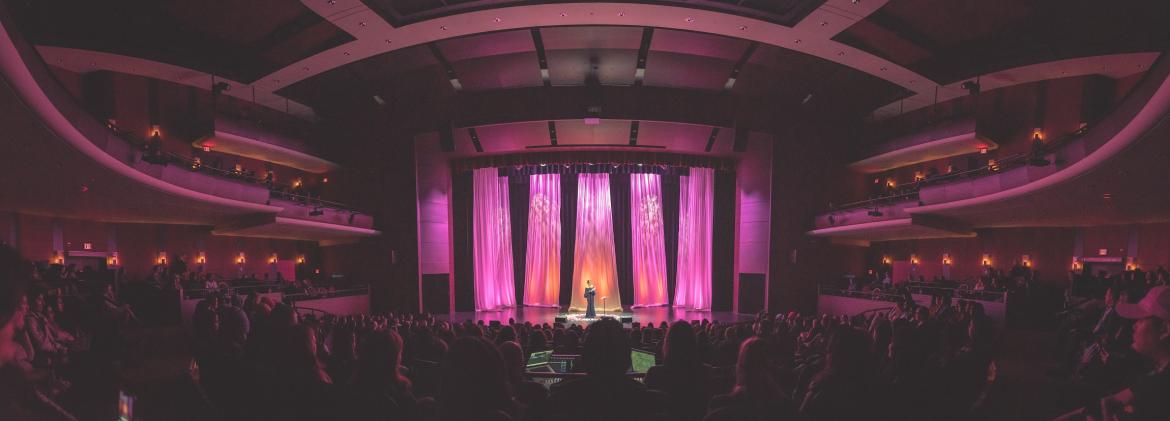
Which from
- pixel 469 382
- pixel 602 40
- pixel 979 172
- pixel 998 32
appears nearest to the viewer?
pixel 469 382

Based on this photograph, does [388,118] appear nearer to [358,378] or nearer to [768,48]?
[768,48]

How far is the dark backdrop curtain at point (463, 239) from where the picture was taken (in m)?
19.5

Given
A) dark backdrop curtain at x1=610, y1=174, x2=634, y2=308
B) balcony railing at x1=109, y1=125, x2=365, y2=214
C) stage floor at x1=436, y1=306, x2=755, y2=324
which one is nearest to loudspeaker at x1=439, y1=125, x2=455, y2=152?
balcony railing at x1=109, y1=125, x2=365, y2=214

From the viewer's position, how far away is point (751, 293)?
18.3 metres

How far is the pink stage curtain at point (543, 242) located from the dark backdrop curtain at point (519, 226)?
0.31 meters

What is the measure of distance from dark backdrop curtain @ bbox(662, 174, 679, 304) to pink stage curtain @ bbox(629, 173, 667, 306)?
10.9 inches

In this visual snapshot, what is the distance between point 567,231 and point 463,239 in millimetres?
4520

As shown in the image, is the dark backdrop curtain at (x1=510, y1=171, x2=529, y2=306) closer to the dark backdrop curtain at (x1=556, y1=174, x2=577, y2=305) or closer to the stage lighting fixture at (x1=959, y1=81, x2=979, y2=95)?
the dark backdrop curtain at (x1=556, y1=174, x2=577, y2=305)

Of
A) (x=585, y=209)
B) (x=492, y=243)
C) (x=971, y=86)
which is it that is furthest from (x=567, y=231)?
(x=971, y=86)

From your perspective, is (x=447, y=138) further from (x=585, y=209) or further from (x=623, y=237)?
(x=623, y=237)

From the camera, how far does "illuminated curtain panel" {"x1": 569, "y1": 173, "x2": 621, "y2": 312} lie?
70.0 ft

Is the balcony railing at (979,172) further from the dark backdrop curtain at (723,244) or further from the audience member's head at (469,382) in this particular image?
the audience member's head at (469,382)

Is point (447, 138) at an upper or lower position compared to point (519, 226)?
upper

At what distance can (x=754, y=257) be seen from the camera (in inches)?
723
